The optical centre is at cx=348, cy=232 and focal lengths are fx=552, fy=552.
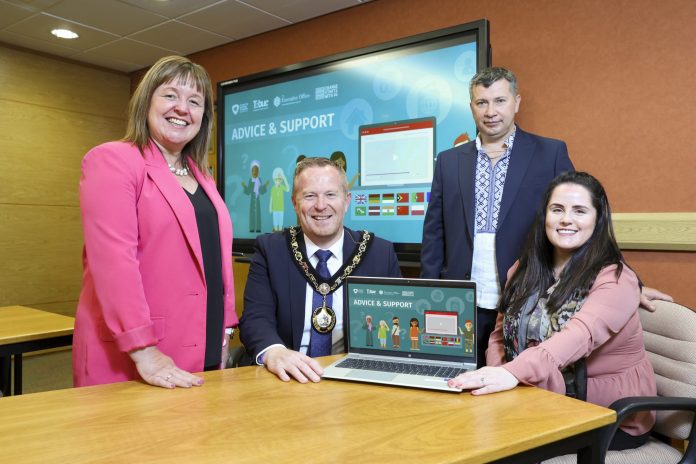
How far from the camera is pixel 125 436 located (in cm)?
102

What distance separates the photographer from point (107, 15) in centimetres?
425

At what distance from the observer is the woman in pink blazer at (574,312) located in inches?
55.8

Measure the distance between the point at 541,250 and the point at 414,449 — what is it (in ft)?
3.36

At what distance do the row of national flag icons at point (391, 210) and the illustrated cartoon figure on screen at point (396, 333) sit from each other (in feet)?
5.77

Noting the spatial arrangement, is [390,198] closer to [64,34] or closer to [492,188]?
[492,188]

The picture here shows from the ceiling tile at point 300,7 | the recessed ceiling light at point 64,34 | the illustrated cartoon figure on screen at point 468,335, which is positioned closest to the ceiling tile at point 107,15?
the recessed ceiling light at point 64,34

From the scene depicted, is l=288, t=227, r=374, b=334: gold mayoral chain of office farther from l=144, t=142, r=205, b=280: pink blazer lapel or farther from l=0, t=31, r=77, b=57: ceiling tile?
l=0, t=31, r=77, b=57: ceiling tile

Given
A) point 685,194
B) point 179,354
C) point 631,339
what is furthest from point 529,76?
point 179,354

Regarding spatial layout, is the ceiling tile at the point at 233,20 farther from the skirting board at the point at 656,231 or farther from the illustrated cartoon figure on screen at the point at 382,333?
the illustrated cartoon figure on screen at the point at 382,333

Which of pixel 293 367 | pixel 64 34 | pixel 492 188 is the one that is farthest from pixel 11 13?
pixel 293 367

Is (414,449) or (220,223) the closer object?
(414,449)

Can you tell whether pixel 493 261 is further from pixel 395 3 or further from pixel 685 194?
pixel 395 3

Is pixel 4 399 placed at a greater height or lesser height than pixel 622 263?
lesser

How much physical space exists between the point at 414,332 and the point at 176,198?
76 centimetres
